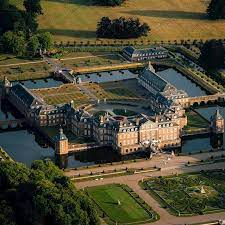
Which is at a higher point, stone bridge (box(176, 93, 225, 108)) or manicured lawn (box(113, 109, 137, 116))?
manicured lawn (box(113, 109, 137, 116))

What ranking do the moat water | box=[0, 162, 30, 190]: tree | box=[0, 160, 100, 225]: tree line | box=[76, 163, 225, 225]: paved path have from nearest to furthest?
box=[0, 160, 100, 225]: tree line, box=[76, 163, 225, 225]: paved path, box=[0, 162, 30, 190]: tree, the moat water

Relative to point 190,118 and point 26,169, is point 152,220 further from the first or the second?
point 190,118

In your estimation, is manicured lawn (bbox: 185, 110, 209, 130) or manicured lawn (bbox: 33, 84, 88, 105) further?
manicured lawn (bbox: 33, 84, 88, 105)

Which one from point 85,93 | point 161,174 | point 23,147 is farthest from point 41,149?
point 85,93

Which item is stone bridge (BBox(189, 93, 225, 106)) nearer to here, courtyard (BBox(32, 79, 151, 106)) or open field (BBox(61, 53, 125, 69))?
courtyard (BBox(32, 79, 151, 106))

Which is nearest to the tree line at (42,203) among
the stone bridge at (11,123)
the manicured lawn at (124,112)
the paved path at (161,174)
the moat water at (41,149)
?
the paved path at (161,174)

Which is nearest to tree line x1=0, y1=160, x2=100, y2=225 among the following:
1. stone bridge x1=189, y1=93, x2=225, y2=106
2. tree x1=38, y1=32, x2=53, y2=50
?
stone bridge x1=189, y1=93, x2=225, y2=106

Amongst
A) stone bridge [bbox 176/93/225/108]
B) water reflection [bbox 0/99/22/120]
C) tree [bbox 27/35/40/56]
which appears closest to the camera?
water reflection [bbox 0/99/22/120]
